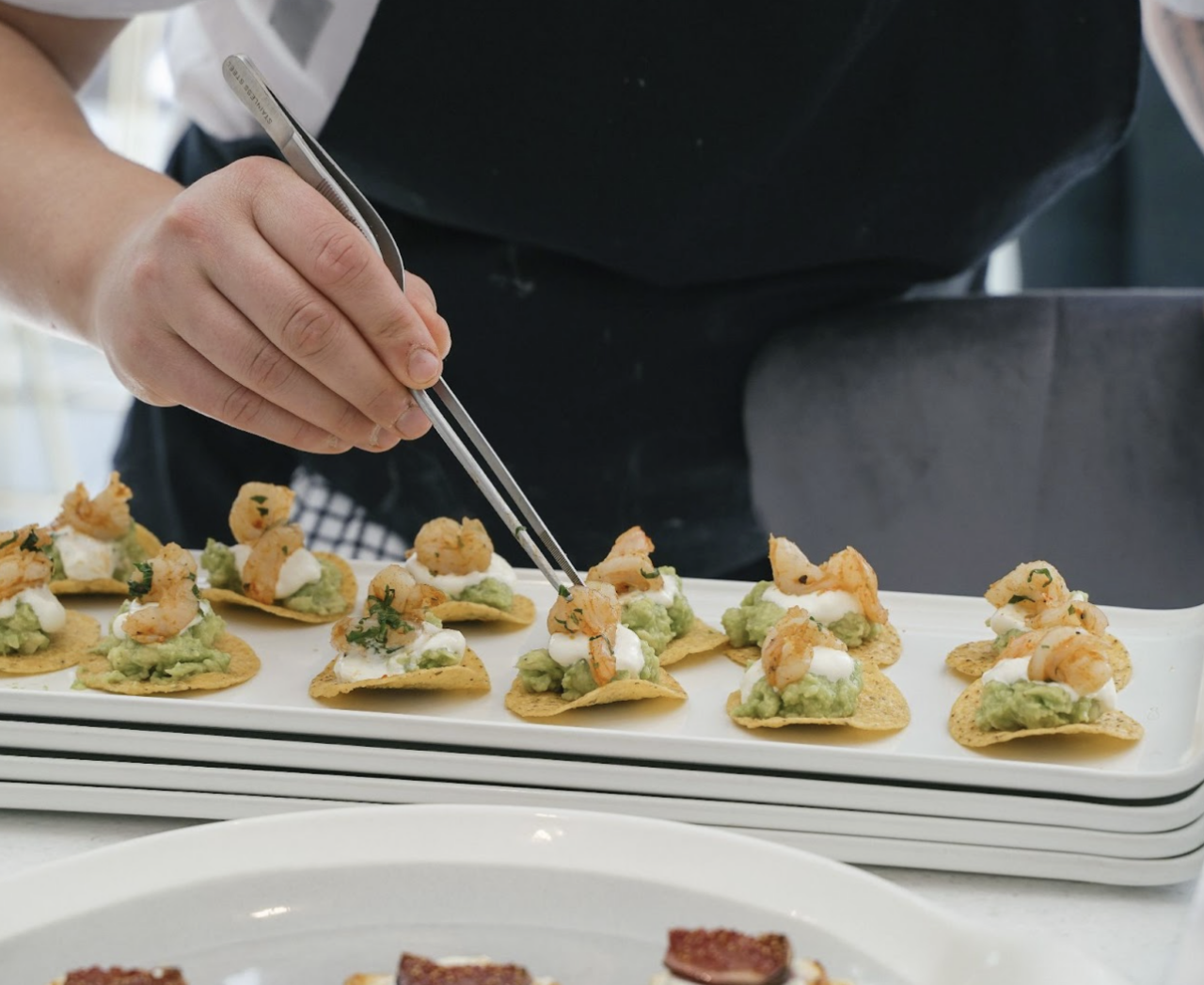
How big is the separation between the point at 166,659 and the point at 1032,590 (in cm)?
112

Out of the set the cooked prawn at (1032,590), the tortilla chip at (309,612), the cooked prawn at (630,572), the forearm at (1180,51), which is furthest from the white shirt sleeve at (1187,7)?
the tortilla chip at (309,612)

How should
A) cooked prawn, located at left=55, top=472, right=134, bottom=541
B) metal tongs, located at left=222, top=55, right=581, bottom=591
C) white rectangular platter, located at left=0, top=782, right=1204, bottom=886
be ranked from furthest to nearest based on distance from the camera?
cooked prawn, located at left=55, top=472, right=134, bottom=541 < metal tongs, located at left=222, top=55, right=581, bottom=591 < white rectangular platter, located at left=0, top=782, right=1204, bottom=886

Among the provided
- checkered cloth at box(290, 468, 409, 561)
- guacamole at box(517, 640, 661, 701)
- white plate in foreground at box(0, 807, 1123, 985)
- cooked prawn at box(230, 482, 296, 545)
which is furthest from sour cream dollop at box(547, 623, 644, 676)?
checkered cloth at box(290, 468, 409, 561)

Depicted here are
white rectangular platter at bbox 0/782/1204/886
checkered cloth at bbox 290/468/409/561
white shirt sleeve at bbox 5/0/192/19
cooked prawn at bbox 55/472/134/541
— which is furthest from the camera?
checkered cloth at bbox 290/468/409/561

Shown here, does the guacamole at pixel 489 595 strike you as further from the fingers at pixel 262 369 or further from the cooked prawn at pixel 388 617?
the fingers at pixel 262 369

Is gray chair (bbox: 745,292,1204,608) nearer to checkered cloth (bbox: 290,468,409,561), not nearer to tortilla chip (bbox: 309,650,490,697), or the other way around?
checkered cloth (bbox: 290,468,409,561)

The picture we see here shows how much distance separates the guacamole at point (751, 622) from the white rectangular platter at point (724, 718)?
0.05 metres

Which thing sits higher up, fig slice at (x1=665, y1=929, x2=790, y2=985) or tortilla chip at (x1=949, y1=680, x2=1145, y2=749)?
tortilla chip at (x1=949, y1=680, x2=1145, y2=749)

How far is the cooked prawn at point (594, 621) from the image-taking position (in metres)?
1.70

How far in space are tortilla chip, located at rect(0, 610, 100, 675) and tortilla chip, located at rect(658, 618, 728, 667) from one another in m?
0.76

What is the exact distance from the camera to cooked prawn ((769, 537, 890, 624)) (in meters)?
1.96

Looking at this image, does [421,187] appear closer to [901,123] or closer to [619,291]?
[619,291]

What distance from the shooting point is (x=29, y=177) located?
1963 millimetres

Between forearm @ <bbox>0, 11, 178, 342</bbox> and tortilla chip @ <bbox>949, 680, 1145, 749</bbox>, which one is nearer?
tortilla chip @ <bbox>949, 680, 1145, 749</bbox>
